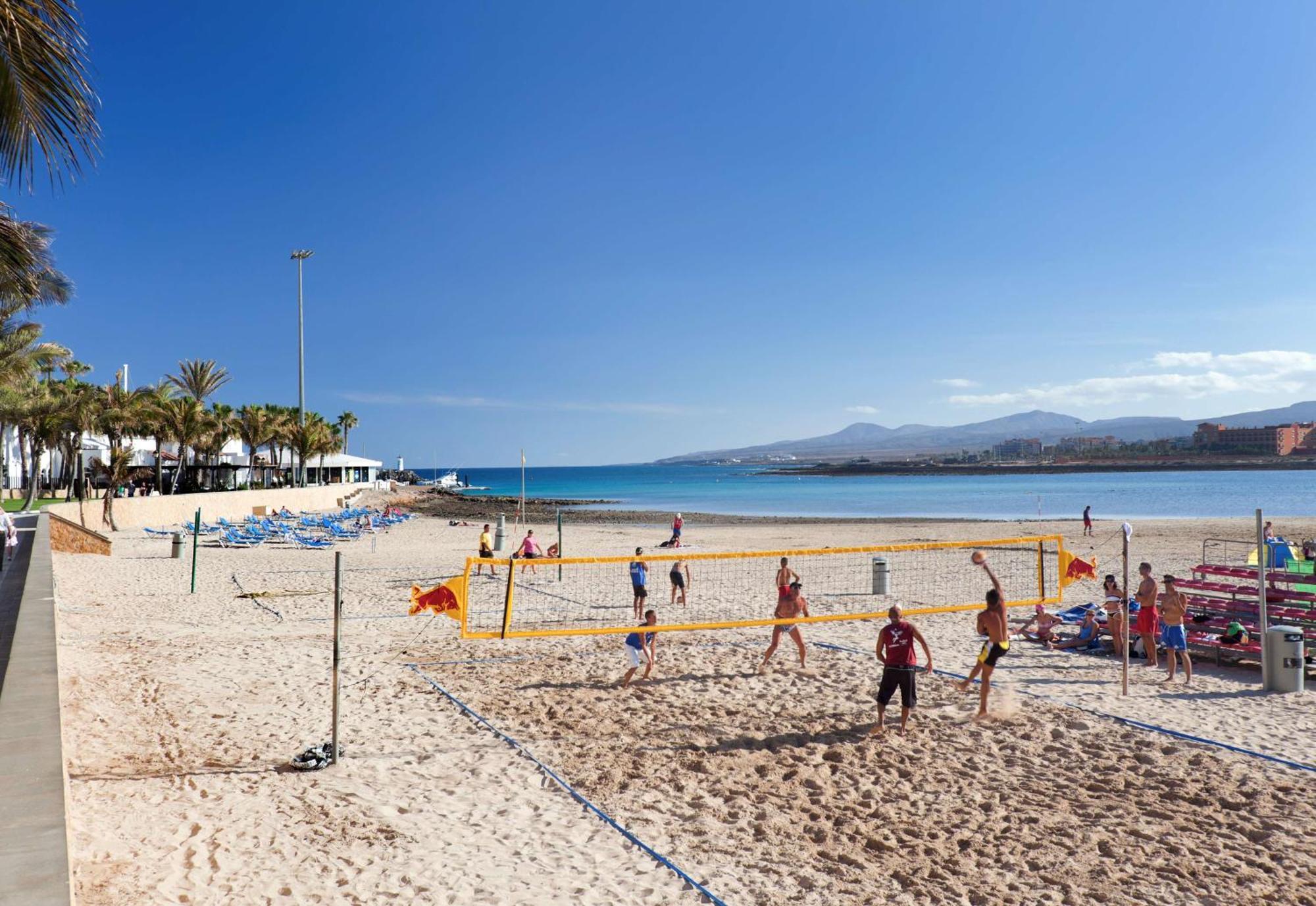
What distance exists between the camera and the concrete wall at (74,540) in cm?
2188

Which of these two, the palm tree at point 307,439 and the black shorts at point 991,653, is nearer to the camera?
the black shorts at point 991,653

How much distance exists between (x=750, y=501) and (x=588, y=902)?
7266 cm

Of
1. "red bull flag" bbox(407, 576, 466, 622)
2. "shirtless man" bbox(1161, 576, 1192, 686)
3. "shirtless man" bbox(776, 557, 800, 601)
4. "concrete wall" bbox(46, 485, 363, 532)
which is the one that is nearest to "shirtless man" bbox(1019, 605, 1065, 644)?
"shirtless man" bbox(1161, 576, 1192, 686)

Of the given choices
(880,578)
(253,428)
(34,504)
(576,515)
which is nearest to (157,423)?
(34,504)

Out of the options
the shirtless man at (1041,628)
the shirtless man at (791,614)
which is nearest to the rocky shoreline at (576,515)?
the shirtless man at (1041,628)

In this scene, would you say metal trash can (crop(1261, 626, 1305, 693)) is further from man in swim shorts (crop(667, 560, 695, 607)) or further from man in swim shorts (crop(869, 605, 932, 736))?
man in swim shorts (crop(667, 560, 695, 607))

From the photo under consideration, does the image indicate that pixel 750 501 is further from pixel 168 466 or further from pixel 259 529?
pixel 259 529

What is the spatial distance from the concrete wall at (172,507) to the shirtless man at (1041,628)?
26.0 metres

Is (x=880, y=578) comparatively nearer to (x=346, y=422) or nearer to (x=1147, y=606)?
(x=1147, y=606)

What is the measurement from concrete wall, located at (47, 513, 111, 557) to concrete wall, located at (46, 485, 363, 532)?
2.39 metres

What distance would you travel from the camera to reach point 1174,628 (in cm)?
965

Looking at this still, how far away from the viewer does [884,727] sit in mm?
7910

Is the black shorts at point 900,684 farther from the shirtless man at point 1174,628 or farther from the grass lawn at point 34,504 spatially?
the grass lawn at point 34,504

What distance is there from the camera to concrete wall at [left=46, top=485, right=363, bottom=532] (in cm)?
2947
